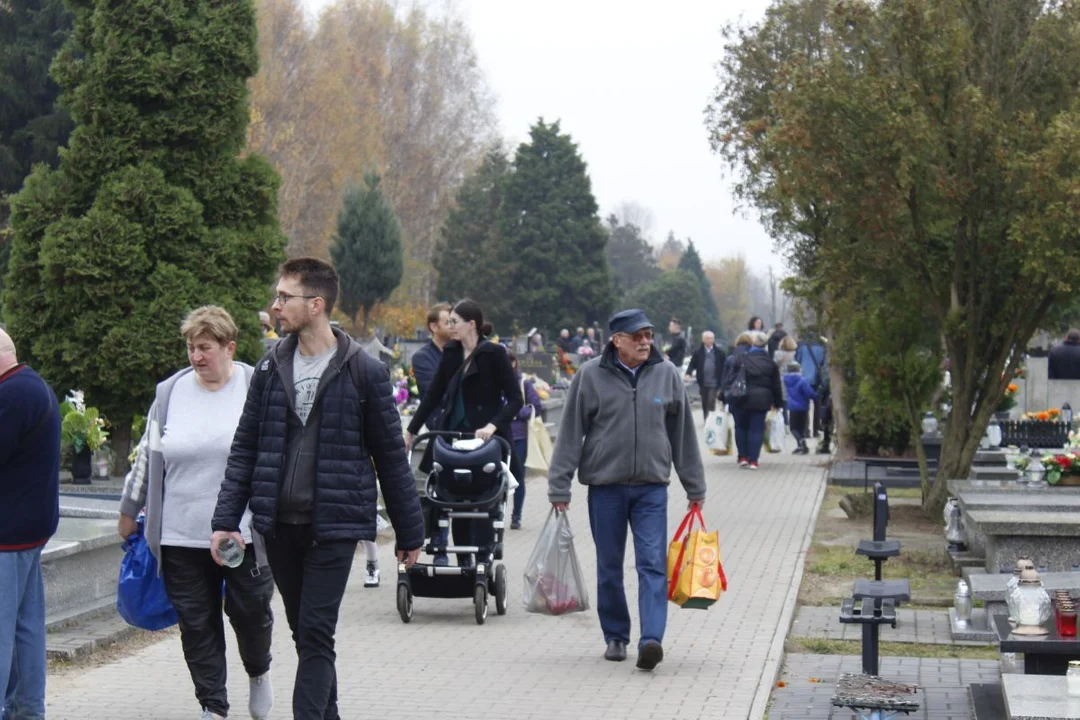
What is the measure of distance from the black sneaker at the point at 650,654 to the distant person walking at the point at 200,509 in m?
2.06

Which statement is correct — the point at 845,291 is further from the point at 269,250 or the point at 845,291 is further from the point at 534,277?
the point at 534,277

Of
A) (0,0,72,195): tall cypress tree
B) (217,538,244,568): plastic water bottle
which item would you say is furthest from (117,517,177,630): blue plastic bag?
(0,0,72,195): tall cypress tree

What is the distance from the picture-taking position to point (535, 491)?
742 inches

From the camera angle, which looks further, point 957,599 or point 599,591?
point 957,599

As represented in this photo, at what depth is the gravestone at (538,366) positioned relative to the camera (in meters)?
36.6

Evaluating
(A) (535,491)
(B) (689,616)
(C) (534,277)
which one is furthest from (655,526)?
(C) (534,277)

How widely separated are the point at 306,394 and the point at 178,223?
899cm

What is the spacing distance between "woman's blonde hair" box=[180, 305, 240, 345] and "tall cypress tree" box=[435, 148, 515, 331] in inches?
2676

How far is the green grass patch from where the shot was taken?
29.2 ft

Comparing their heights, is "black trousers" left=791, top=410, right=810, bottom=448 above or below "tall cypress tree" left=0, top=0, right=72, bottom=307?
below

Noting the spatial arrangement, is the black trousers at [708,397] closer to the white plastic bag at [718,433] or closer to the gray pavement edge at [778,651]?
the white plastic bag at [718,433]

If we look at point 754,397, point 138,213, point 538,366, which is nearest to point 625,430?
point 138,213

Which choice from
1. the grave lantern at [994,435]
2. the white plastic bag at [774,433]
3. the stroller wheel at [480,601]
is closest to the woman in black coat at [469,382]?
the stroller wheel at [480,601]

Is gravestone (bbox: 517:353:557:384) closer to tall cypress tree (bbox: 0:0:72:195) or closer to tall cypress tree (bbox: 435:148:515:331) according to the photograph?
tall cypress tree (bbox: 0:0:72:195)
